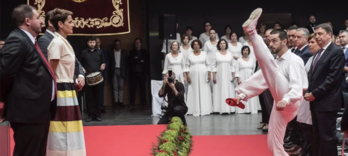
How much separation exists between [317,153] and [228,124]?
156 inches

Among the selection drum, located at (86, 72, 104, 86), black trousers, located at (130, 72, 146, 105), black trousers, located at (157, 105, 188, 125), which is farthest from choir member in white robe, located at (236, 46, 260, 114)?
drum, located at (86, 72, 104, 86)

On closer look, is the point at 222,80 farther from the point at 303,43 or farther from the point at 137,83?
the point at 303,43

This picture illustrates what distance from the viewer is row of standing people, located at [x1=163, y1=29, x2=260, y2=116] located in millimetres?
10781

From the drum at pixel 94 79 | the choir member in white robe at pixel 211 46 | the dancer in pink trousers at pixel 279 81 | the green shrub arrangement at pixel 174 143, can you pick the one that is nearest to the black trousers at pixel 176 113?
the green shrub arrangement at pixel 174 143

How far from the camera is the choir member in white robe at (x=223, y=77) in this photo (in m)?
10.9

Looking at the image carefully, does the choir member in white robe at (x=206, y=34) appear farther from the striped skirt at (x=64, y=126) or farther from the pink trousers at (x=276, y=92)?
the striped skirt at (x=64, y=126)

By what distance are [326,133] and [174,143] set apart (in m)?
1.73

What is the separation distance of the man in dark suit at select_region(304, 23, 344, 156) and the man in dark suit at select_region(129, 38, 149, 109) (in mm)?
7659

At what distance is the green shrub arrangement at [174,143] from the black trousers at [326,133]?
58.6 inches

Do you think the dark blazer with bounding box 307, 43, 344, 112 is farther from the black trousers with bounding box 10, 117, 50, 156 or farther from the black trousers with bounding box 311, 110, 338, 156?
the black trousers with bounding box 10, 117, 50, 156

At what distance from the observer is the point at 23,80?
3.62m

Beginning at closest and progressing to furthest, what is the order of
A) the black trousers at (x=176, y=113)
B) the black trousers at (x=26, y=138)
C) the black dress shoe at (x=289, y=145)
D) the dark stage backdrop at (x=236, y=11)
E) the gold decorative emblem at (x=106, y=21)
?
the black trousers at (x=26, y=138) → the black dress shoe at (x=289, y=145) → the black trousers at (x=176, y=113) → the gold decorative emblem at (x=106, y=21) → the dark stage backdrop at (x=236, y=11)

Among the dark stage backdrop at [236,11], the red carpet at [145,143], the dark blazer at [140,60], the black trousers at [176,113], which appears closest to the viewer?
the red carpet at [145,143]

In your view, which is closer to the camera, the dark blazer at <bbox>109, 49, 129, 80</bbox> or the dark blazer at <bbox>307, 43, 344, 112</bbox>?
the dark blazer at <bbox>307, 43, 344, 112</bbox>
